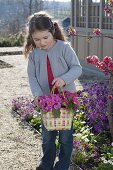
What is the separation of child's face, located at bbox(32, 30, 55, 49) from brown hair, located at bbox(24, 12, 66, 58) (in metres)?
0.03

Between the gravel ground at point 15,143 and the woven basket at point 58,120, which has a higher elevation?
the woven basket at point 58,120

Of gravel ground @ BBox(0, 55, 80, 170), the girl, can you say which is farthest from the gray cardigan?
gravel ground @ BBox(0, 55, 80, 170)

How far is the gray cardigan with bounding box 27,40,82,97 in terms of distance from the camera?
3557 mm

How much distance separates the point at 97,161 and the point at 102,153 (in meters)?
0.25

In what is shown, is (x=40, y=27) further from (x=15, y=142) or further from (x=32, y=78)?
(x=15, y=142)

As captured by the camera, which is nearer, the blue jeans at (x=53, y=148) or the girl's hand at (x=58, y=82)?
the girl's hand at (x=58, y=82)

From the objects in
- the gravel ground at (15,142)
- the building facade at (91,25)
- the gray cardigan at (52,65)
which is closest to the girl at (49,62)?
the gray cardigan at (52,65)

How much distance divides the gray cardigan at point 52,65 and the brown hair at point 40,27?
8cm

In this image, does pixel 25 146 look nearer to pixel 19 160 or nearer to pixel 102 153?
pixel 19 160

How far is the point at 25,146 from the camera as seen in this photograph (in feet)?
16.1

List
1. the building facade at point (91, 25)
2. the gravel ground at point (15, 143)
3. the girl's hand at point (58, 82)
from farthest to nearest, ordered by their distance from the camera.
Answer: the building facade at point (91, 25) → the gravel ground at point (15, 143) → the girl's hand at point (58, 82)

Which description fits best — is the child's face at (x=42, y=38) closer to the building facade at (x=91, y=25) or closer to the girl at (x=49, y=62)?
the girl at (x=49, y=62)

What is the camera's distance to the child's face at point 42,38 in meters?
3.41

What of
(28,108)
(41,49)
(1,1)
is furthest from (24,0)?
(41,49)
